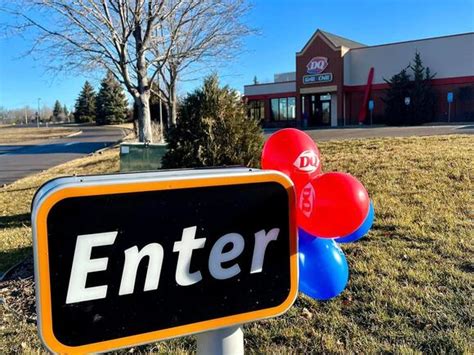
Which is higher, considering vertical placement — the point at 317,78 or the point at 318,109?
the point at 317,78

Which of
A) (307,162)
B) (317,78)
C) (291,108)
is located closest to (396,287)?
(307,162)

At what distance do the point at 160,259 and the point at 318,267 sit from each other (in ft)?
2.78

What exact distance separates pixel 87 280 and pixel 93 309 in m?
0.08

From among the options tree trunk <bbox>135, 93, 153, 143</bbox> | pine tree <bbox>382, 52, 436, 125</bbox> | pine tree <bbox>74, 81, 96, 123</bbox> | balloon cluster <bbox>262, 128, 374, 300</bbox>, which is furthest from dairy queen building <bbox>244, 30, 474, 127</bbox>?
pine tree <bbox>74, 81, 96, 123</bbox>

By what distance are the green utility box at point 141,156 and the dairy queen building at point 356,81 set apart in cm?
2079

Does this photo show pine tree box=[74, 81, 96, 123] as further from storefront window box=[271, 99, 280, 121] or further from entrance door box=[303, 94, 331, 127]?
entrance door box=[303, 94, 331, 127]

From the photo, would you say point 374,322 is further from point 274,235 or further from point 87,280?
point 87,280

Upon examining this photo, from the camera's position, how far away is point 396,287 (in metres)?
3.59

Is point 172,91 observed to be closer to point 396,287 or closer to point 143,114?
point 143,114

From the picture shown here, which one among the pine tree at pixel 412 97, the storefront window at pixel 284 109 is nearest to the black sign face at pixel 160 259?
the pine tree at pixel 412 97

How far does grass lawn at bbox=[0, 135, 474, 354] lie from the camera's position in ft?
9.50

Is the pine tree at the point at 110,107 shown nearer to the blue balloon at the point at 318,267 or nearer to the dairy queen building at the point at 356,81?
the dairy queen building at the point at 356,81

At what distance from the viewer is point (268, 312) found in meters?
1.34

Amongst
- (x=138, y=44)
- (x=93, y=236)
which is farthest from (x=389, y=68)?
(x=93, y=236)
